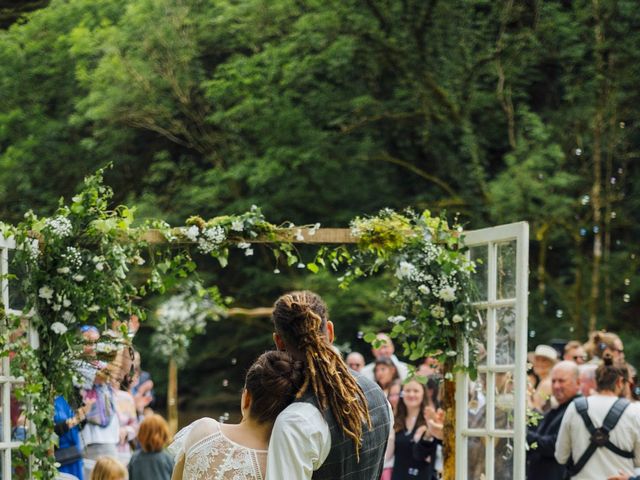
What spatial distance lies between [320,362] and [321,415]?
21 cm

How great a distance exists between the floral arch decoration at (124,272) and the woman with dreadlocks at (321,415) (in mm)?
2310

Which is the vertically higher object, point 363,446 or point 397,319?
point 397,319

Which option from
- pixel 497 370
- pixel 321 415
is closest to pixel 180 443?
pixel 321 415

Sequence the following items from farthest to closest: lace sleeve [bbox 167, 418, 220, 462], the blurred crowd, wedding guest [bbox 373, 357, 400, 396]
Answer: wedding guest [bbox 373, 357, 400, 396]
the blurred crowd
lace sleeve [bbox 167, 418, 220, 462]

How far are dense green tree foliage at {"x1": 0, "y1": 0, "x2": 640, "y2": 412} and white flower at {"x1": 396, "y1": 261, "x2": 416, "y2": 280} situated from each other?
25.5ft

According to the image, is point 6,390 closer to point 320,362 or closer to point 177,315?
point 320,362

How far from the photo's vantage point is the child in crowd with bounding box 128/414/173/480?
679 centimetres

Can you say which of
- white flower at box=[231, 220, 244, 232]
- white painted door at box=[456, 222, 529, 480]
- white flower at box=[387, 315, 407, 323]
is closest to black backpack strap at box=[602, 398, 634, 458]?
white painted door at box=[456, 222, 529, 480]

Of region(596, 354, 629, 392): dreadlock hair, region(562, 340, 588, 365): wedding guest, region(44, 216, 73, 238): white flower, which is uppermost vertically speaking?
region(44, 216, 73, 238): white flower

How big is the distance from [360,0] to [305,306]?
11573 millimetres

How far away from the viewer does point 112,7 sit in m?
16.5

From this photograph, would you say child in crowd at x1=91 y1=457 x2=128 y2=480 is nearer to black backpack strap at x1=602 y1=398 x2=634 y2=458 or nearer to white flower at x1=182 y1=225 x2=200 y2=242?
white flower at x1=182 y1=225 x2=200 y2=242

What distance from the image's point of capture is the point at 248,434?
3.97 metres

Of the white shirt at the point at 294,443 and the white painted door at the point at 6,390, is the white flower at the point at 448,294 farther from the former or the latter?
the white shirt at the point at 294,443
